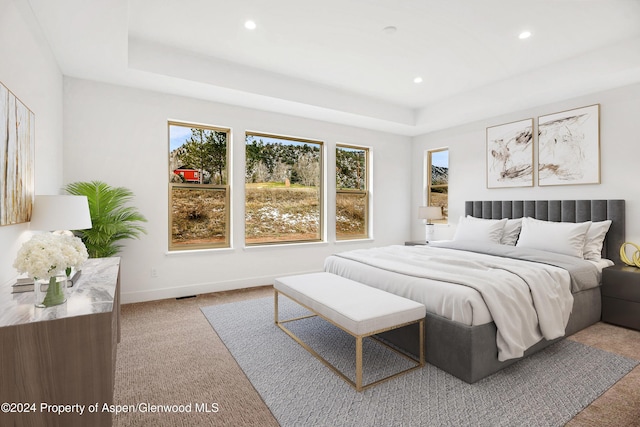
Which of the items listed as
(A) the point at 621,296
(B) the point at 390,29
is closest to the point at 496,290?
(A) the point at 621,296

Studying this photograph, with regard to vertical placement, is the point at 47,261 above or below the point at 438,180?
below

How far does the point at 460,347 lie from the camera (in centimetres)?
209

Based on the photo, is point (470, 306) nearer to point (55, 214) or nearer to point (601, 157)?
point (55, 214)

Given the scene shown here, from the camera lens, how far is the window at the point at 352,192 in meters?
5.49

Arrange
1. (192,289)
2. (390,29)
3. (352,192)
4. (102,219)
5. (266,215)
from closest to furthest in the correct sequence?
(390,29), (102,219), (192,289), (266,215), (352,192)

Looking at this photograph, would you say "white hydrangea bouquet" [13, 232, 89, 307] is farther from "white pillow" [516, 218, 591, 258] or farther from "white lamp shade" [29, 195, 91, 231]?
"white pillow" [516, 218, 591, 258]

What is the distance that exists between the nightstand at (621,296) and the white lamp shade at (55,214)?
4.56 meters

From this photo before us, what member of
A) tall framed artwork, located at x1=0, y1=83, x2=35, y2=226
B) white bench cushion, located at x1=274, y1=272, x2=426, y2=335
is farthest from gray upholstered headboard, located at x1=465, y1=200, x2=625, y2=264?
tall framed artwork, located at x1=0, y1=83, x2=35, y2=226

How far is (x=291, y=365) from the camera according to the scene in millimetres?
2352

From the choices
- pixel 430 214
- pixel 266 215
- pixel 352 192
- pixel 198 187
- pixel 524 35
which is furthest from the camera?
pixel 352 192

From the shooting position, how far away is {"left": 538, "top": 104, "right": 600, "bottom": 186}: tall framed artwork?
12.5ft

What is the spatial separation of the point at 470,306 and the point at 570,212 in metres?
2.82

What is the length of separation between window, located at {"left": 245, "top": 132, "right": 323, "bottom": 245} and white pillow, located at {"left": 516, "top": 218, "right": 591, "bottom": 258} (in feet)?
9.38

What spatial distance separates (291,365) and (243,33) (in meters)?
2.93
